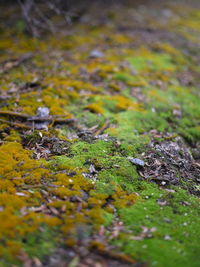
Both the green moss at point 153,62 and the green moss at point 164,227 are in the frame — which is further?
the green moss at point 153,62

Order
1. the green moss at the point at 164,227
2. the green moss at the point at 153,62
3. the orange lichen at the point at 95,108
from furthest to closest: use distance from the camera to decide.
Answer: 1. the green moss at the point at 153,62
2. the orange lichen at the point at 95,108
3. the green moss at the point at 164,227

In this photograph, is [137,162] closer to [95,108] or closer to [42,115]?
[95,108]

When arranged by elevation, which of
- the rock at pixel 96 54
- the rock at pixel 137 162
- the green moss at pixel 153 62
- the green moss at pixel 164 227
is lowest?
the rock at pixel 96 54

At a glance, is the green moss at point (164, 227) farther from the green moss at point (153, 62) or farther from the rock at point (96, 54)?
the rock at point (96, 54)

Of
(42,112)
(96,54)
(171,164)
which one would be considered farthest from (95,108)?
(96,54)

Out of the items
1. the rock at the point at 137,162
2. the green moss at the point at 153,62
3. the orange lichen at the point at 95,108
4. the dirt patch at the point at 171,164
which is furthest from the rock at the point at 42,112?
the green moss at the point at 153,62

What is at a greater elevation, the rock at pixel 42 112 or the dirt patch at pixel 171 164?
the dirt patch at pixel 171 164

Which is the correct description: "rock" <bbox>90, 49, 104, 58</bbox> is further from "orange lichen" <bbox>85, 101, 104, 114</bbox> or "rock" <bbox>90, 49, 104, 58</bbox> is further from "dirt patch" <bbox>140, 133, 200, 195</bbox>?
"dirt patch" <bbox>140, 133, 200, 195</bbox>

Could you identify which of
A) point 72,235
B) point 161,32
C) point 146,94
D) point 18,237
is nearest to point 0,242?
point 18,237

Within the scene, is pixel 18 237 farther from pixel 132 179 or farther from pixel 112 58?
pixel 112 58
